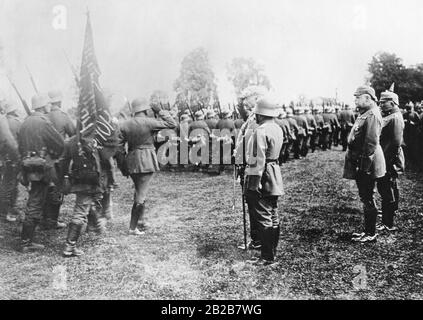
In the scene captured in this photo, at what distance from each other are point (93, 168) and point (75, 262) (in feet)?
3.88

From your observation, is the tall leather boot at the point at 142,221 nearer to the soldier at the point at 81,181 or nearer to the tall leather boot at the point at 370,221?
the soldier at the point at 81,181

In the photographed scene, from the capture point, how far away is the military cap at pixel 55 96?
6.50m

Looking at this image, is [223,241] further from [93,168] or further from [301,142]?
[301,142]

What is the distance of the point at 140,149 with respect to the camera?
244 inches

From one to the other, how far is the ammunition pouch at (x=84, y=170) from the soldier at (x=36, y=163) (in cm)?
61

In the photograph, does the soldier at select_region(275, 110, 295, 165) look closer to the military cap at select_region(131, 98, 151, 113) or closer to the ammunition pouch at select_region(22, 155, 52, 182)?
the military cap at select_region(131, 98, 151, 113)

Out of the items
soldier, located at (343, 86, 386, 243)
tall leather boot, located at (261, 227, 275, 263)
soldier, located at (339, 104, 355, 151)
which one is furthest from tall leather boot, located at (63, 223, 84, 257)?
soldier, located at (339, 104, 355, 151)

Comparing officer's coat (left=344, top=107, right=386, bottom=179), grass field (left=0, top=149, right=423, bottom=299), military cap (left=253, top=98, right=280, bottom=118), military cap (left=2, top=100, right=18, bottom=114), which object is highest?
military cap (left=253, top=98, right=280, bottom=118)

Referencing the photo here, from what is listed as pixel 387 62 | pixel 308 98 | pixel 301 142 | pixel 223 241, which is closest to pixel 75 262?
pixel 223 241

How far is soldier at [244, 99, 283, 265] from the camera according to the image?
484cm

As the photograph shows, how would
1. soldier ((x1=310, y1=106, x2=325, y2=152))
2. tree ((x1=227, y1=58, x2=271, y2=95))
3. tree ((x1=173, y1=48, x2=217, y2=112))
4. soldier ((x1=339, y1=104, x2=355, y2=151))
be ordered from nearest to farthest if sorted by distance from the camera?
1. tree ((x1=173, y1=48, x2=217, y2=112))
2. soldier ((x1=310, y1=106, x2=325, y2=152))
3. soldier ((x1=339, y1=104, x2=355, y2=151))
4. tree ((x1=227, y1=58, x2=271, y2=95))

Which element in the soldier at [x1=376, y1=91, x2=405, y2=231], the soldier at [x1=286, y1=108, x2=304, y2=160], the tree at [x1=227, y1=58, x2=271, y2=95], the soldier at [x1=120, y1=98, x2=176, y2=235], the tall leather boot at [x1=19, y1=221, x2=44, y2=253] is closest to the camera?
the tall leather boot at [x1=19, y1=221, x2=44, y2=253]

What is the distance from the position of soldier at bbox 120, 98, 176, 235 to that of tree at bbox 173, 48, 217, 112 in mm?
4474

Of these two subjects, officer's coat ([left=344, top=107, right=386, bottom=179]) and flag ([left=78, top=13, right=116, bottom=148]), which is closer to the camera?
flag ([left=78, top=13, right=116, bottom=148])
